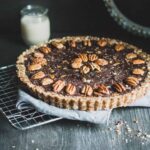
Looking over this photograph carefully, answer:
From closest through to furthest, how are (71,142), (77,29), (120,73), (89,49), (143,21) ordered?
(71,142), (120,73), (89,49), (143,21), (77,29)

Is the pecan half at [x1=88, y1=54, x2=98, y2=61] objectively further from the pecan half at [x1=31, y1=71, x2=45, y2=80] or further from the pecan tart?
the pecan half at [x1=31, y1=71, x2=45, y2=80]

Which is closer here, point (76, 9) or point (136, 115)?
point (136, 115)

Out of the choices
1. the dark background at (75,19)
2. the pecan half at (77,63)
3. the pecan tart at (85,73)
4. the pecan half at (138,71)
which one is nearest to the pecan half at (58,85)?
the pecan tart at (85,73)

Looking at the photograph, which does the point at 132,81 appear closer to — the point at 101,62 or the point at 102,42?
the point at 101,62

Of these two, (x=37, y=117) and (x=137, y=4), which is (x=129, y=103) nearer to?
(x=37, y=117)

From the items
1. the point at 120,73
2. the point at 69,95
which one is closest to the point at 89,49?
the point at 120,73

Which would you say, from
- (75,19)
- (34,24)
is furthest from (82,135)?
(75,19)

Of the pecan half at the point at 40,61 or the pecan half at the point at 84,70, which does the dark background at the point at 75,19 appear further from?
the pecan half at the point at 84,70

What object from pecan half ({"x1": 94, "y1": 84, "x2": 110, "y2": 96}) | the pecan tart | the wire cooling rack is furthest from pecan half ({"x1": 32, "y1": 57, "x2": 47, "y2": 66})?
pecan half ({"x1": 94, "y1": 84, "x2": 110, "y2": 96})
